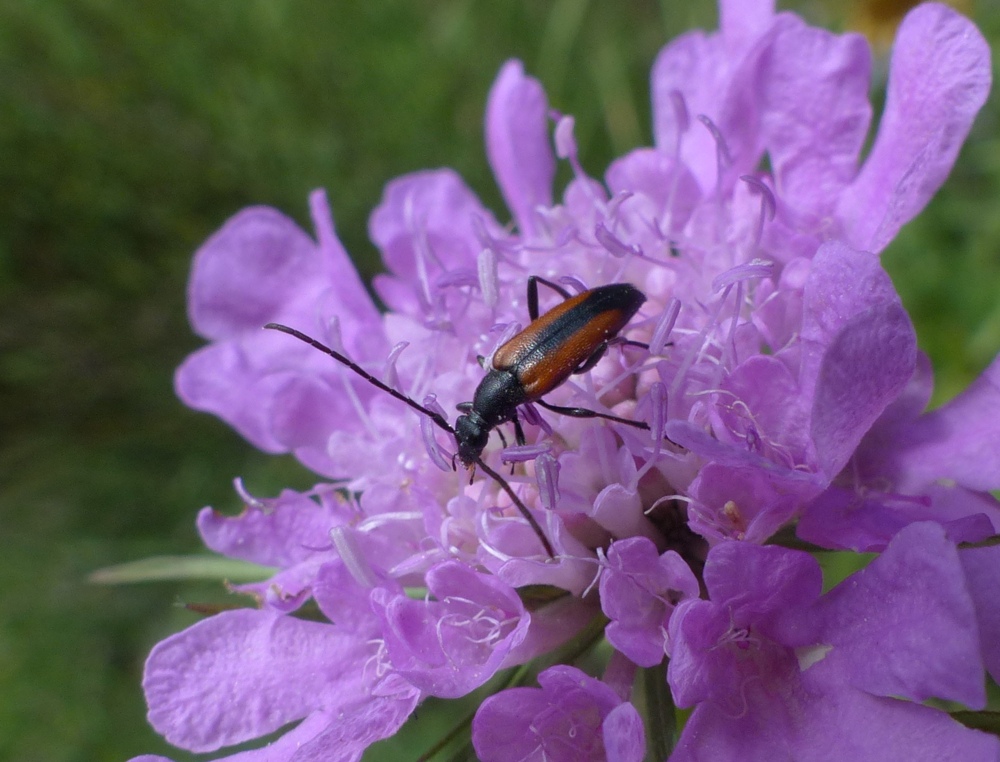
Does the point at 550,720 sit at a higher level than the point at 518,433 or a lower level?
lower

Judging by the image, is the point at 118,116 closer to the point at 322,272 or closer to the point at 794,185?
the point at 322,272

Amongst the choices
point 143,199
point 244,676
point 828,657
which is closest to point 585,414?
point 828,657

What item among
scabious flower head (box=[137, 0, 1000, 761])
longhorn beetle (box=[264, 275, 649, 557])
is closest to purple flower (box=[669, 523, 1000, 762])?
scabious flower head (box=[137, 0, 1000, 761])

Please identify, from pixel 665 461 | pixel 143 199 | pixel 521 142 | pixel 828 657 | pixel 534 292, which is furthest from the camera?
pixel 143 199

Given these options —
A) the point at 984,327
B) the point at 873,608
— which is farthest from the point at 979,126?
the point at 873,608

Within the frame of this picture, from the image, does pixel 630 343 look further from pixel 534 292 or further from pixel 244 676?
pixel 244 676

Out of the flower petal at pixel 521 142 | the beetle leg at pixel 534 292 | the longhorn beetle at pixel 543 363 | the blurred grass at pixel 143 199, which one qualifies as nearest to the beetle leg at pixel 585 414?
the longhorn beetle at pixel 543 363
